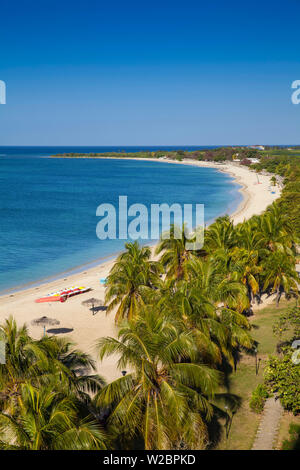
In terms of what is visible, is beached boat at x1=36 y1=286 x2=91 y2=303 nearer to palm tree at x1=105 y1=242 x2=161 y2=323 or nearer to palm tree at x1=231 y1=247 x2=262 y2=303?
palm tree at x1=105 y1=242 x2=161 y2=323

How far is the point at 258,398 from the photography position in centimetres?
1603

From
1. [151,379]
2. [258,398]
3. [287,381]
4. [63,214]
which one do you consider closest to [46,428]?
[151,379]

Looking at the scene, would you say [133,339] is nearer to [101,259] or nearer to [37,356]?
[37,356]

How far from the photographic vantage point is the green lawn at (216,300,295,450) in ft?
47.6

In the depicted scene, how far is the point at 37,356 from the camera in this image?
39.5ft

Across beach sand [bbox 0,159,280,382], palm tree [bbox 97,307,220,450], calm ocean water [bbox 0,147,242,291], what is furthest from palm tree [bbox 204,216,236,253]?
calm ocean water [bbox 0,147,242,291]

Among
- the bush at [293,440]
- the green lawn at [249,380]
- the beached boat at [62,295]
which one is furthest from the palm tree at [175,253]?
the bush at [293,440]

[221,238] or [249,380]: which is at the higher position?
[221,238]

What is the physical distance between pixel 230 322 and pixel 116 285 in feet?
21.5

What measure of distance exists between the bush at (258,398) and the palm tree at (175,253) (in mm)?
9717

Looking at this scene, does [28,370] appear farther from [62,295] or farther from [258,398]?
[62,295]

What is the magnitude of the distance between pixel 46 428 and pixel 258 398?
32.0 feet
